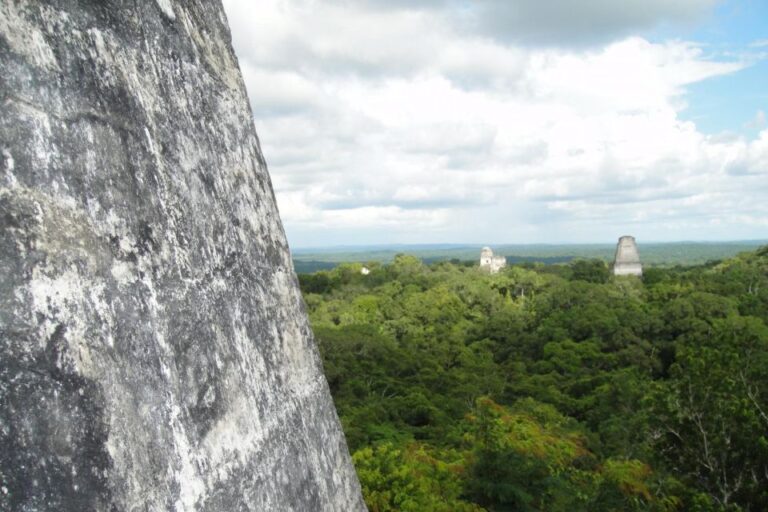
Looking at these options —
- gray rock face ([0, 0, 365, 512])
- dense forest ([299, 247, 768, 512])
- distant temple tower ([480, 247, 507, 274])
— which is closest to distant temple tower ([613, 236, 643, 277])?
dense forest ([299, 247, 768, 512])

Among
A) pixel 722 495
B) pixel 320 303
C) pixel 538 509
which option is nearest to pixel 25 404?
pixel 538 509

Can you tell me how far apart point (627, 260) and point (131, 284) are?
5463 cm

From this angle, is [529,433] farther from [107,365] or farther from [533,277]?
[533,277]

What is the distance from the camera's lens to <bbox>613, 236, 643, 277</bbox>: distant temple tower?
51.1m

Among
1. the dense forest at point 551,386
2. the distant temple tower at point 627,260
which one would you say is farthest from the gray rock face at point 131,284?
the distant temple tower at point 627,260

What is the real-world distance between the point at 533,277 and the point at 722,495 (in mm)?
40882

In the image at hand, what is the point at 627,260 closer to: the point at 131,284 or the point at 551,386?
the point at 551,386

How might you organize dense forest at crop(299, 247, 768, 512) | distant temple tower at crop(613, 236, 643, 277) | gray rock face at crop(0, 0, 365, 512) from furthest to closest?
distant temple tower at crop(613, 236, 643, 277) < dense forest at crop(299, 247, 768, 512) < gray rock face at crop(0, 0, 365, 512)

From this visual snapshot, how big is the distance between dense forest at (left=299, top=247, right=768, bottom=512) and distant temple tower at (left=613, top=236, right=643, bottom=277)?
1457 mm

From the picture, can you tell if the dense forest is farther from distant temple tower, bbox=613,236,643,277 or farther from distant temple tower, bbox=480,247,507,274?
distant temple tower, bbox=480,247,507,274

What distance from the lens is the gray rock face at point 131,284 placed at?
0.97 m

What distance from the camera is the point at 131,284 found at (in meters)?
1.16

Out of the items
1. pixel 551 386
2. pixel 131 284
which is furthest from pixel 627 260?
pixel 131 284

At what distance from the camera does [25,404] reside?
36.8 inches
